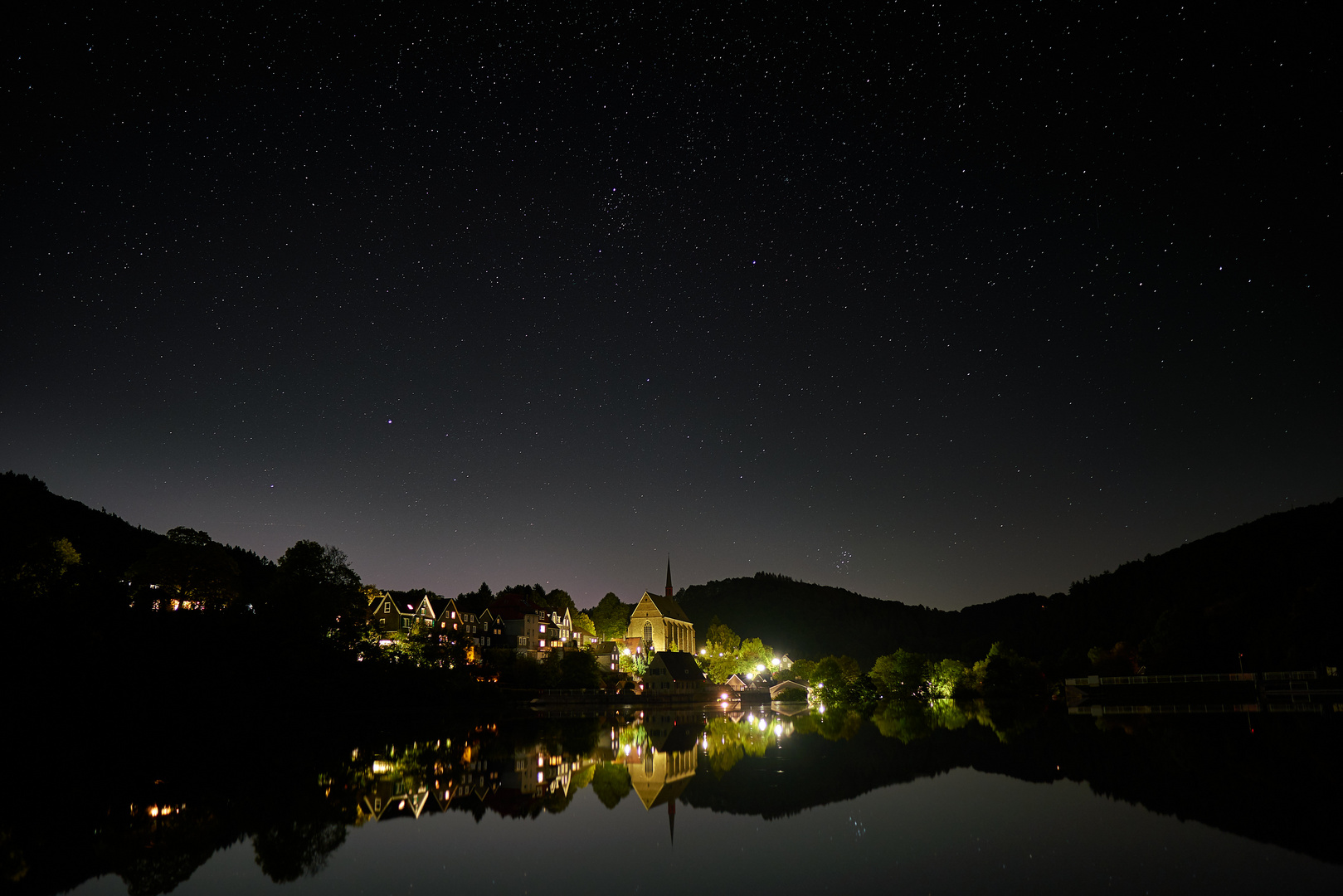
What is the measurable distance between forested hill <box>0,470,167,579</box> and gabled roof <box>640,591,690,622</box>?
7522 cm

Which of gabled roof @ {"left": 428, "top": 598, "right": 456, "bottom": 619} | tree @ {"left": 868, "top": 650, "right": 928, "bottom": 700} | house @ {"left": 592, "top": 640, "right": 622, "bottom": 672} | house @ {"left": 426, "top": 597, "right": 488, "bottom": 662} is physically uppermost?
gabled roof @ {"left": 428, "top": 598, "right": 456, "bottom": 619}

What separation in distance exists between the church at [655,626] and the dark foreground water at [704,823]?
10835 cm

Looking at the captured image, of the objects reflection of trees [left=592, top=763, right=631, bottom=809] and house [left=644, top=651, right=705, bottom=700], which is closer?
reflection of trees [left=592, top=763, right=631, bottom=809]

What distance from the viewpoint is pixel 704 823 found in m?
14.2

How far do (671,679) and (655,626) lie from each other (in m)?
31.2

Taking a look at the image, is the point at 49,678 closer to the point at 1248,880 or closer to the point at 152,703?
the point at 152,703

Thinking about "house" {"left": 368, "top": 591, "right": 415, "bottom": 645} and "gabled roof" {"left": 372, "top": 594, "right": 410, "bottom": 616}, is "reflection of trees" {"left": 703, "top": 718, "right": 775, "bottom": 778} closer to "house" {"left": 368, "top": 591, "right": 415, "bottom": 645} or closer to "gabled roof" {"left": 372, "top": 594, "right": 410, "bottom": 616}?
"house" {"left": 368, "top": 591, "right": 415, "bottom": 645}

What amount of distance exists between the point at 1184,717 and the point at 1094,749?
922 inches

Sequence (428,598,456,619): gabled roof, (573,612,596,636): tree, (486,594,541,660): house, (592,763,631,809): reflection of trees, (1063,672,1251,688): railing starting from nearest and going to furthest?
(592,763,631,809): reflection of trees → (1063,672,1251,688): railing → (428,598,456,619): gabled roof → (486,594,541,660): house → (573,612,596,636): tree

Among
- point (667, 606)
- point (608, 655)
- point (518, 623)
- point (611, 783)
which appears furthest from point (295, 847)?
point (667, 606)

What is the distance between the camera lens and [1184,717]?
4300 cm

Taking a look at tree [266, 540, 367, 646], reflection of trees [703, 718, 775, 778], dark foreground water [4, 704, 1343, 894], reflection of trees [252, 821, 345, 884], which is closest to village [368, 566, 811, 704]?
tree [266, 540, 367, 646]

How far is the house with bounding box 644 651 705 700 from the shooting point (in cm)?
10169

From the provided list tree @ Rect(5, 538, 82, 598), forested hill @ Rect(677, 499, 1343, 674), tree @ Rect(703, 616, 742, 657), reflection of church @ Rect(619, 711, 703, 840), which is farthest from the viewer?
tree @ Rect(703, 616, 742, 657)
